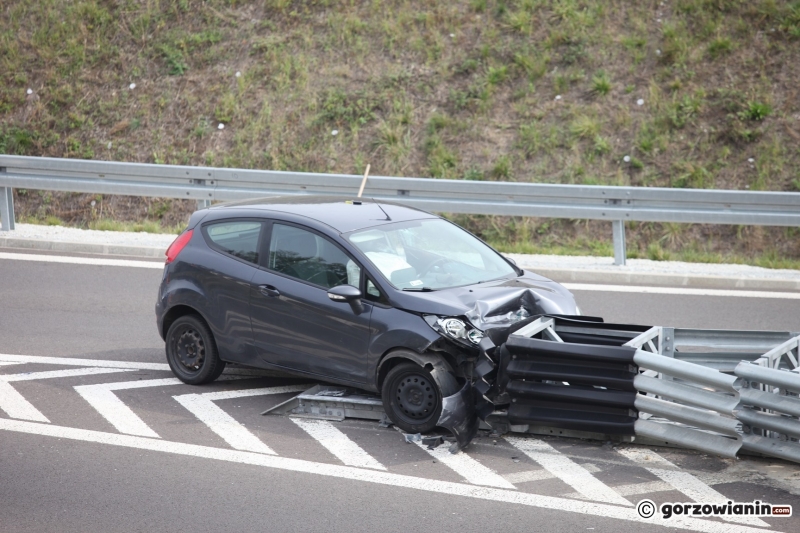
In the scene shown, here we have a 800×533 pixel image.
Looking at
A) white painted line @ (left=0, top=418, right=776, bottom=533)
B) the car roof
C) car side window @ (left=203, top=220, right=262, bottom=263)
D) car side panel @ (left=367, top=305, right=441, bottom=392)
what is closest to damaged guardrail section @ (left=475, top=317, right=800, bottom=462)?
car side panel @ (left=367, top=305, right=441, bottom=392)

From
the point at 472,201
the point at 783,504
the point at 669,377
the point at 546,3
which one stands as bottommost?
the point at 783,504

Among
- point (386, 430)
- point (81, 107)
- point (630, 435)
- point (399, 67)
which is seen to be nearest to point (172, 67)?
point (81, 107)

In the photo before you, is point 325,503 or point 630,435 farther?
point 630,435

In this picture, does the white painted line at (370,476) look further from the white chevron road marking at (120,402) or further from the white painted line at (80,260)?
the white painted line at (80,260)

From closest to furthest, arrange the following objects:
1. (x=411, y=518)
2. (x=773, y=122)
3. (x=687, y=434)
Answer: (x=411, y=518) → (x=687, y=434) → (x=773, y=122)

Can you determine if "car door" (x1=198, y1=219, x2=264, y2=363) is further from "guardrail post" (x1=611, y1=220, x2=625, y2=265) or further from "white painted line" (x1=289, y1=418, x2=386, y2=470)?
"guardrail post" (x1=611, y1=220, x2=625, y2=265)

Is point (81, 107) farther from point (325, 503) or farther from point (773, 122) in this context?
point (325, 503)

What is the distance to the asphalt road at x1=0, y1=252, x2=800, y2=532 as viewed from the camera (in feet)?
18.0

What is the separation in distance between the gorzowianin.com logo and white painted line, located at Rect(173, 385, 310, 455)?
2.59 m

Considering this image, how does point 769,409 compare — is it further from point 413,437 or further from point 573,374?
point 413,437

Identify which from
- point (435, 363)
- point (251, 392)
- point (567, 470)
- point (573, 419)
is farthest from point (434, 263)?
point (567, 470)

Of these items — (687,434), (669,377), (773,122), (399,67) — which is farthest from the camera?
(399,67)

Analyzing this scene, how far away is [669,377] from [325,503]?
2.59 meters

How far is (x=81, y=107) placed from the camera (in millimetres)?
18484
